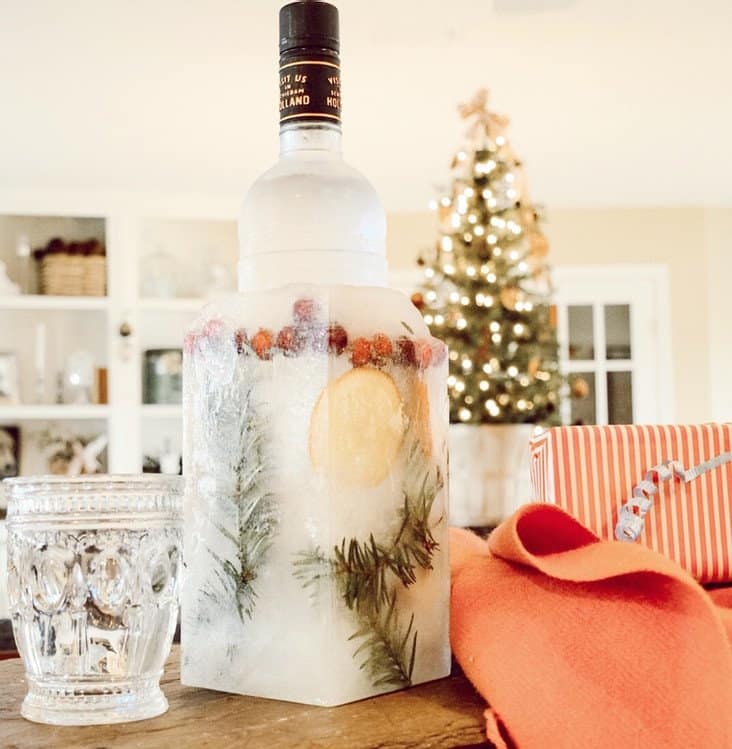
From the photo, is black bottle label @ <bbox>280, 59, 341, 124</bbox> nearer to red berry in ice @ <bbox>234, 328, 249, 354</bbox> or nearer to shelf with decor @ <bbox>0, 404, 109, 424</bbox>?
red berry in ice @ <bbox>234, 328, 249, 354</bbox>

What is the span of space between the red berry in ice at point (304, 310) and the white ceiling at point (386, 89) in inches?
99.9

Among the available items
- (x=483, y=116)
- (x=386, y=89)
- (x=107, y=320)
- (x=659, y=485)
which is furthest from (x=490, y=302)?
(x=659, y=485)

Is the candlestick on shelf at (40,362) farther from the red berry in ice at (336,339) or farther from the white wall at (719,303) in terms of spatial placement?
the red berry in ice at (336,339)

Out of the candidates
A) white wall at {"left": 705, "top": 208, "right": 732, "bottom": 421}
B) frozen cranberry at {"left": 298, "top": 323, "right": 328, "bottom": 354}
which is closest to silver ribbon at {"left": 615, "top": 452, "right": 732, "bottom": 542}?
frozen cranberry at {"left": 298, "top": 323, "right": 328, "bottom": 354}

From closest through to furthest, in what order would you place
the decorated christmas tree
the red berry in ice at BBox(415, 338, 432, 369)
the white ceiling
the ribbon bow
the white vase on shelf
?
the red berry in ice at BBox(415, 338, 432, 369) < the white ceiling < the white vase on shelf < the ribbon bow < the decorated christmas tree

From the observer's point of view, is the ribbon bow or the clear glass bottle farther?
the ribbon bow

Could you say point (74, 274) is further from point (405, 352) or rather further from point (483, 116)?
point (405, 352)

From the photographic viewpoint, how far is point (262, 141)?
4.31 metres

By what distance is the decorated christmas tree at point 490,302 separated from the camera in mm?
3787

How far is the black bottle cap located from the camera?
515mm

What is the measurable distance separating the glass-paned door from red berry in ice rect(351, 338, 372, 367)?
5.22 meters

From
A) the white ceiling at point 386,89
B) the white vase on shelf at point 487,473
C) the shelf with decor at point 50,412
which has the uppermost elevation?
the white ceiling at point 386,89

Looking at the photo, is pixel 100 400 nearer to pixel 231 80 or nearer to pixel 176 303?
pixel 176 303

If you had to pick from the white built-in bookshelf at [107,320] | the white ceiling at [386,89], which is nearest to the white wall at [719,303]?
the white ceiling at [386,89]
